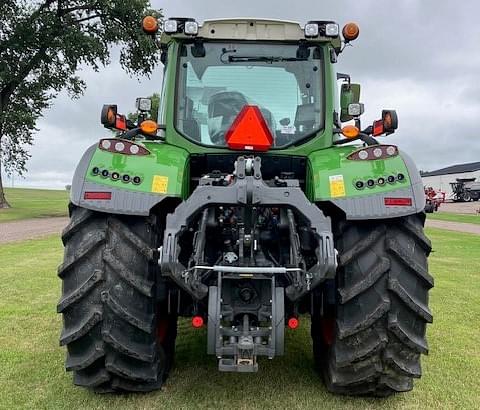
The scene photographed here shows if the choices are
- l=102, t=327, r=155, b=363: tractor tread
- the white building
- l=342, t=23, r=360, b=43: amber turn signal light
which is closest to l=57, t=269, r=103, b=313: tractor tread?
l=102, t=327, r=155, b=363: tractor tread

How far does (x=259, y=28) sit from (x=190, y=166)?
120 centimetres

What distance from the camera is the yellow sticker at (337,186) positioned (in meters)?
3.02

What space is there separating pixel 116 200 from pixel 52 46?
21162mm

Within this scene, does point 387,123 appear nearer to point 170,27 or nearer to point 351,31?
point 351,31

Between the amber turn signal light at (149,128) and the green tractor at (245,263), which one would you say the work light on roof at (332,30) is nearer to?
the green tractor at (245,263)

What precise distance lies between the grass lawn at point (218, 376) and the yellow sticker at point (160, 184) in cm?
131

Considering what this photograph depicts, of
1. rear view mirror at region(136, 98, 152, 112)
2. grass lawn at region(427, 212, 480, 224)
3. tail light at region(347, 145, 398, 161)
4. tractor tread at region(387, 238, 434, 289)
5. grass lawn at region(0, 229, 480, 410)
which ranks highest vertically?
rear view mirror at region(136, 98, 152, 112)

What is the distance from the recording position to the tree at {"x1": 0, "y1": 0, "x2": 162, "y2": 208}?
21312 millimetres

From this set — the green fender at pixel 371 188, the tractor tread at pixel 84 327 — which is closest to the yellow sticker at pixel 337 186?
the green fender at pixel 371 188

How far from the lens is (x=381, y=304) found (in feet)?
9.51

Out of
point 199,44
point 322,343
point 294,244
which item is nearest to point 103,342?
point 294,244

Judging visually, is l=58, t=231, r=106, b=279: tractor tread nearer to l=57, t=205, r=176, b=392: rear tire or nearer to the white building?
l=57, t=205, r=176, b=392: rear tire

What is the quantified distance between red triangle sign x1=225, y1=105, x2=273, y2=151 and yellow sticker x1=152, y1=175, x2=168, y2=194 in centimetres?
48

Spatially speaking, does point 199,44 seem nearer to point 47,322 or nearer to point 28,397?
point 28,397
